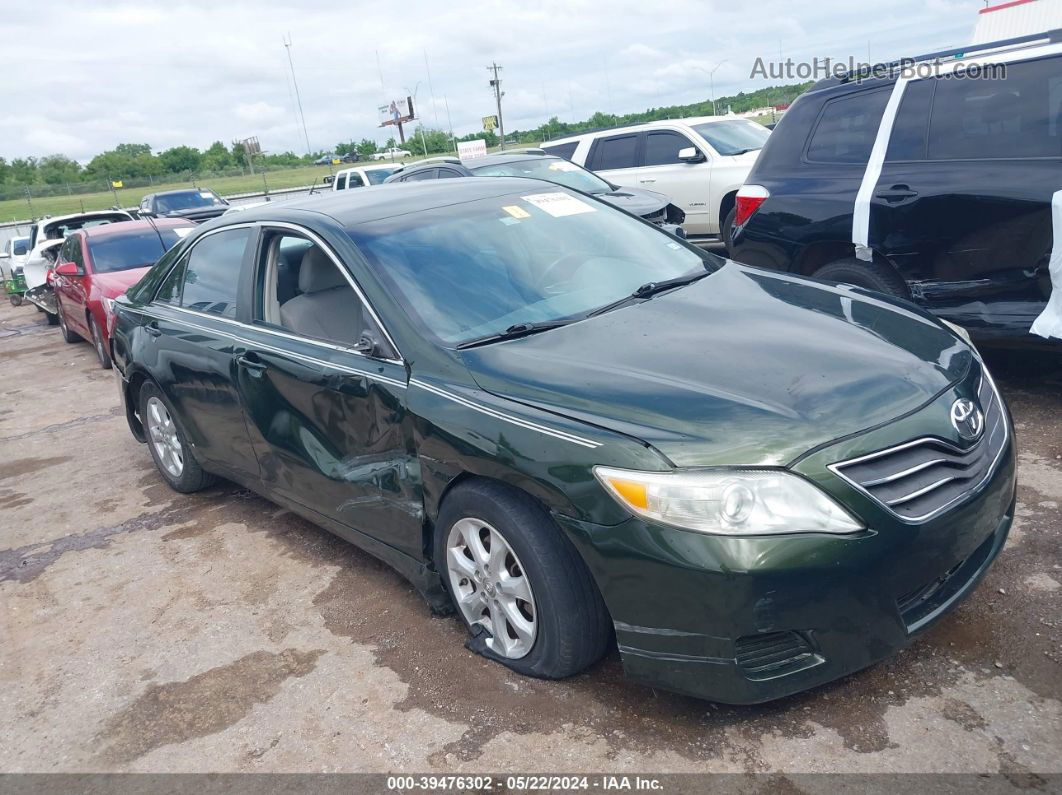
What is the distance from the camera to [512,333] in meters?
3.37

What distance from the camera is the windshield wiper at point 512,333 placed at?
10.9 ft

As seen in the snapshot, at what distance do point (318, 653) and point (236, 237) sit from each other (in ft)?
6.95

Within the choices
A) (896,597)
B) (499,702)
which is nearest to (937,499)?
(896,597)

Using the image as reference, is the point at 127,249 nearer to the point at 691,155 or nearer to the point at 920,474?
the point at 691,155

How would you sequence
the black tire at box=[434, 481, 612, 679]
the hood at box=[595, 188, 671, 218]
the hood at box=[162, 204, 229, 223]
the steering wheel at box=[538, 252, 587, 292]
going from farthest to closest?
the hood at box=[162, 204, 229, 223] < the hood at box=[595, 188, 671, 218] < the steering wheel at box=[538, 252, 587, 292] < the black tire at box=[434, 481, 612, 679]

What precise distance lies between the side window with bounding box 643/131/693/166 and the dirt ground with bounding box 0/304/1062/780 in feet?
25.3

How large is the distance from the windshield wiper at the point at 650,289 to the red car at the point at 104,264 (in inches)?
292

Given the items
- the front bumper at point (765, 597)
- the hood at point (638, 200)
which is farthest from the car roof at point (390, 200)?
the hood at point (638, 200)

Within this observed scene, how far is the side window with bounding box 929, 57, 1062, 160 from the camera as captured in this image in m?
4.82

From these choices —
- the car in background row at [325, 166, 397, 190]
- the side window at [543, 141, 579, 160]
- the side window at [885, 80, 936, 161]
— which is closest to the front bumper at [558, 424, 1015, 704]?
the side window at [885, 80, 936, 161]

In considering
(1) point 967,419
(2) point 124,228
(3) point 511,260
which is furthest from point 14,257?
(1) point 967,419

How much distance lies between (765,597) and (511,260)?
183 centimetres

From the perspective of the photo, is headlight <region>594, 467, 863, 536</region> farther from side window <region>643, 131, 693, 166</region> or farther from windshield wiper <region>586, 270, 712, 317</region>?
side window <region>643, 131, 693, 166</region>

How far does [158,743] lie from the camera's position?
3131mm
